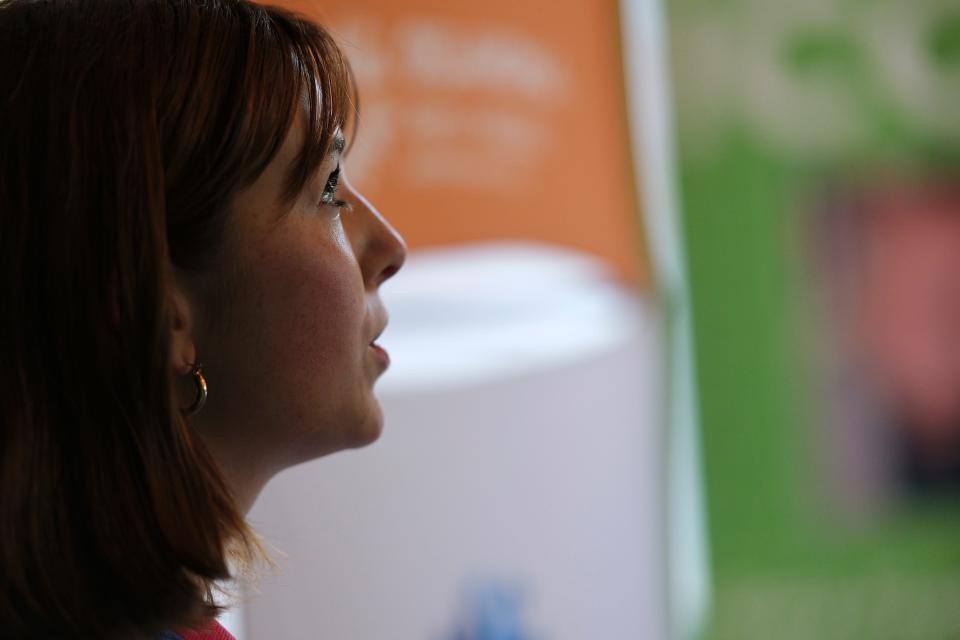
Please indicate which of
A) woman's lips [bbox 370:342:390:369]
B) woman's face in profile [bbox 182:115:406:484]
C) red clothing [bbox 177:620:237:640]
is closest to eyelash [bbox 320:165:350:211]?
woman's face in profile [bbox 182:115:406:484]

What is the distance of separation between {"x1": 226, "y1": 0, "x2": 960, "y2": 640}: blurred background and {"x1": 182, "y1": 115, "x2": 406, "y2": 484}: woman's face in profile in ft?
1.31

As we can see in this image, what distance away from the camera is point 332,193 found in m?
0.85

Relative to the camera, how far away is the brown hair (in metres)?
0.70

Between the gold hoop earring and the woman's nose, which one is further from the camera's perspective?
the woman's nose

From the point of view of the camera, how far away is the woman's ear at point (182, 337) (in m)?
0.76

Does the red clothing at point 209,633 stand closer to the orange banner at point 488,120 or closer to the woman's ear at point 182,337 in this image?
the woman's ear at point 182,337

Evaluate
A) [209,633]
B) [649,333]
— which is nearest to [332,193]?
[209,633]

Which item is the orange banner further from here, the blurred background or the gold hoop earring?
the gold hoop earring

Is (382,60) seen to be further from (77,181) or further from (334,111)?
(77,181)

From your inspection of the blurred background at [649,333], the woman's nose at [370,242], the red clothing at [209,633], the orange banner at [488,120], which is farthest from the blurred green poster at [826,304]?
the red clothing at [209,633]

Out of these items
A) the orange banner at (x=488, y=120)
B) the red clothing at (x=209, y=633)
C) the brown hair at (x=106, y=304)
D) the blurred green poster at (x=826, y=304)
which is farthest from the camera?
the blurred green poster at (x=826, y=304)

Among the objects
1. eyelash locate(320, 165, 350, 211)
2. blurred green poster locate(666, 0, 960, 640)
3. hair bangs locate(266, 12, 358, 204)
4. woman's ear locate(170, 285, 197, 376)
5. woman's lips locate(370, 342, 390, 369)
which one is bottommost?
blurred green poster locate(666, 0, 960, 640)

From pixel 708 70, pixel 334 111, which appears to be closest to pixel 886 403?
pixel 708 70

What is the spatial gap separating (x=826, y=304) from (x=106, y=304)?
178 cm
